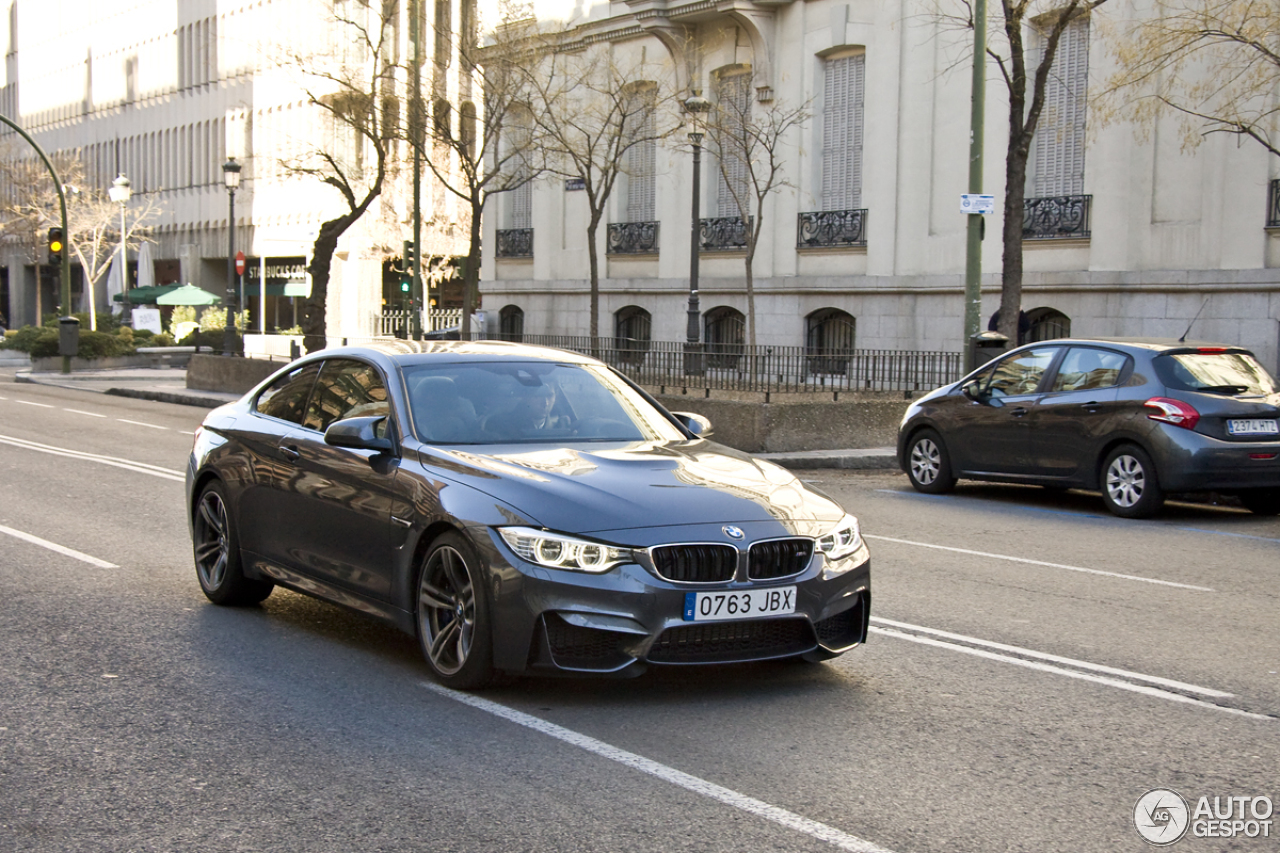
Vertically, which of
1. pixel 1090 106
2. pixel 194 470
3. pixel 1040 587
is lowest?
pixel 1040 587

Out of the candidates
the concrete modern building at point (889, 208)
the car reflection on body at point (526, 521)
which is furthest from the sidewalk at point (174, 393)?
the car reflection on body at point (526, 521)

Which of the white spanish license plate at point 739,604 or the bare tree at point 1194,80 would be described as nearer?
the white spanish license plate at point 739,604

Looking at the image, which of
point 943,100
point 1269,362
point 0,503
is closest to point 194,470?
point 0,503

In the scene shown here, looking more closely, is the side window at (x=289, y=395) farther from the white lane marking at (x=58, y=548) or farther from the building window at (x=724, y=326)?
the building window at (x=724, y=326)

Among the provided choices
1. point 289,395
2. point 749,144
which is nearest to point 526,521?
point 289,395

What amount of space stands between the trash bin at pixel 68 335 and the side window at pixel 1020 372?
1192 inches

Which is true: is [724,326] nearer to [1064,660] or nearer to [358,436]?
[1064,660]

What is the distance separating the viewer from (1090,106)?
2372cm

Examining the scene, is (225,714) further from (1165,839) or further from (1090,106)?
(1090,106)

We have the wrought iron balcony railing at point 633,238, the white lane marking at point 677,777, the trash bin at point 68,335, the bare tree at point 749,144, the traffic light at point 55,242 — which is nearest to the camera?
the white lane marking at point 677,777

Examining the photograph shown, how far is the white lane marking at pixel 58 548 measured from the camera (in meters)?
9.38

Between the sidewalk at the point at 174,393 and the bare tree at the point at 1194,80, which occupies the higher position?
the bare tree at the point at 1194,80

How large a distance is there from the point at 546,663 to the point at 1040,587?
454 centimetres

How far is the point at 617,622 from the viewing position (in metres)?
5.68
